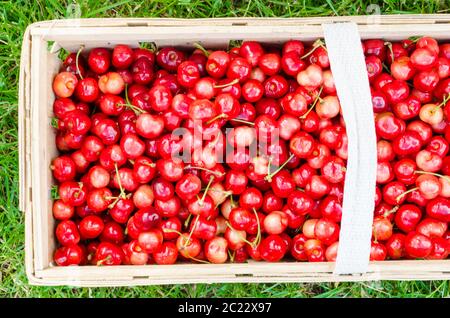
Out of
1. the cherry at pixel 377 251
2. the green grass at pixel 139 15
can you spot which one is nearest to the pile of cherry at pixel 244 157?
the cherry at pixel 377 251

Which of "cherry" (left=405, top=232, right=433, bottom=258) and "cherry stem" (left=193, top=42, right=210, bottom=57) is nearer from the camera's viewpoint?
"cherry" (left=405, top=232, right=433, bottom=258)

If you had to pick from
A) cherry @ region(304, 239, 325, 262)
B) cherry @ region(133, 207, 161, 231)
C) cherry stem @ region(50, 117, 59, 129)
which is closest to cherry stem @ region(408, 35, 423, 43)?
cherry @ region(304, 239, 325, 262)

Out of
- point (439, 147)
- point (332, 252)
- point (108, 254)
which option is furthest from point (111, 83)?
point (439, 147)

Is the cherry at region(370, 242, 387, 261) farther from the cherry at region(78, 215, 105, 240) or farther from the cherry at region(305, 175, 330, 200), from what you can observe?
the cherry at region(78, 215, 105, 240)

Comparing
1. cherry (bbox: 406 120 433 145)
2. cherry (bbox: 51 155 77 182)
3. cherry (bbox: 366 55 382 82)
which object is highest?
cherry (bbox: 366 55 382 82)

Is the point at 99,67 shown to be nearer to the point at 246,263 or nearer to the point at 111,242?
the point at 111,242
